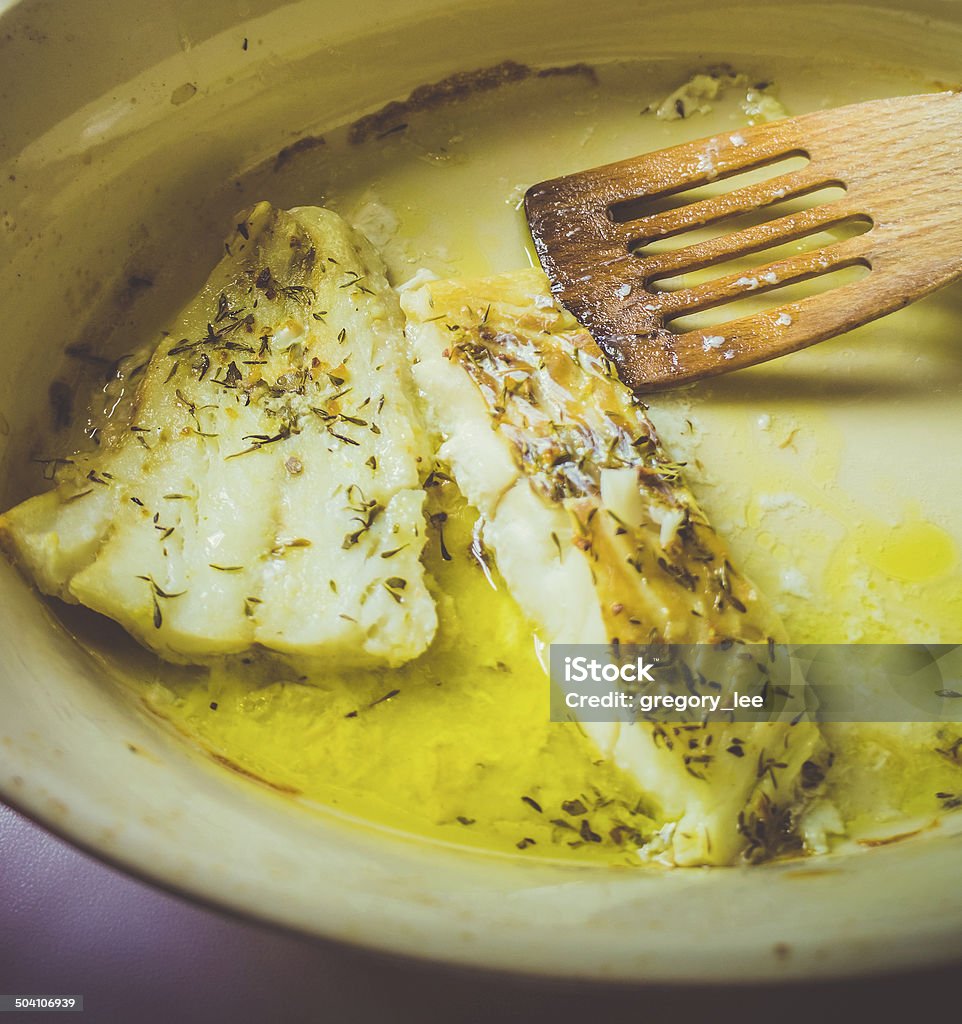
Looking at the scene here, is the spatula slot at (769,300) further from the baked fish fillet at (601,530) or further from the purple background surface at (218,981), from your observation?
the purple background surface at (218,981)

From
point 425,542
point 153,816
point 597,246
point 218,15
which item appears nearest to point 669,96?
point 597,246

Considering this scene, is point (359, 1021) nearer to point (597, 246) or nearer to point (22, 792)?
point (22, 792)

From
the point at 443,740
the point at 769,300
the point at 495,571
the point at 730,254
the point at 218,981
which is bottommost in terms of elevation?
the point at 218,981

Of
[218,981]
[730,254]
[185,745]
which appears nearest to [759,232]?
[730,254]

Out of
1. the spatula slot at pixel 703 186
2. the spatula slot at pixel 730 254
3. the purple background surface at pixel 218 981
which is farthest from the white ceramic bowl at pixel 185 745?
the spatula slot at pixel 730 254

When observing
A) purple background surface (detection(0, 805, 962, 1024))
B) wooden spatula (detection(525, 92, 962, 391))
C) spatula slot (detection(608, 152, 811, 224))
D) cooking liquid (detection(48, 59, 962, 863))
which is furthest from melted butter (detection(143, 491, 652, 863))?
spatula slot (detection(608, 152, 811, 224))

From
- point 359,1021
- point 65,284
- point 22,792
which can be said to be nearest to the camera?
point 22,792

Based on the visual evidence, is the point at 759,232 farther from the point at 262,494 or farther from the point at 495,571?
the point at 262,494
